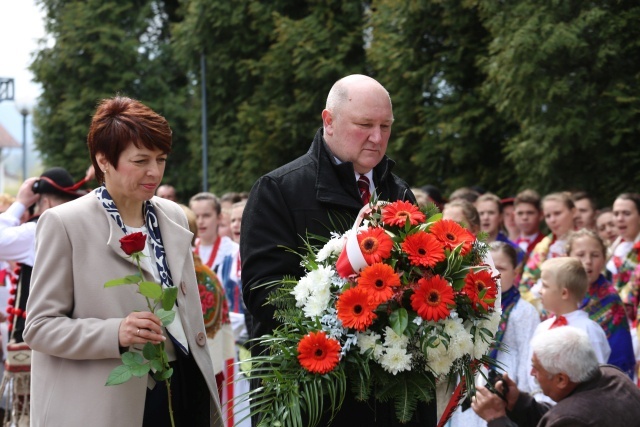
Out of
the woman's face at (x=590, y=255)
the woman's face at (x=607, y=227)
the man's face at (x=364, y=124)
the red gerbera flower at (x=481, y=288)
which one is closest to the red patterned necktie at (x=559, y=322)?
the woman's face at (x=590, y=255)

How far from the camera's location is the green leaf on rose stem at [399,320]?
11.2 feet

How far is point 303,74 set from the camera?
2000 centimetres

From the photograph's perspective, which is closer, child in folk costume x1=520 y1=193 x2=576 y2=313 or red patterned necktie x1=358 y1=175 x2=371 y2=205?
red patterned necktie x1=358 y1=175 x2=371 y2=205

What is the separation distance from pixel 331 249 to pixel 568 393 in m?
2.36

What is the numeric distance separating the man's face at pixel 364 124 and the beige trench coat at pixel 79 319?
3.26ft

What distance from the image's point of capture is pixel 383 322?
352 cm

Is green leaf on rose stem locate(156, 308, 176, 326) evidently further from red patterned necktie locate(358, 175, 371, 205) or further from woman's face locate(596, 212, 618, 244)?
woman's face locate(596, 212, 618, 244)

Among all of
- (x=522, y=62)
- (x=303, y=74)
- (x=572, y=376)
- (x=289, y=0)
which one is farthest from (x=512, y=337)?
(x=289, y=0)

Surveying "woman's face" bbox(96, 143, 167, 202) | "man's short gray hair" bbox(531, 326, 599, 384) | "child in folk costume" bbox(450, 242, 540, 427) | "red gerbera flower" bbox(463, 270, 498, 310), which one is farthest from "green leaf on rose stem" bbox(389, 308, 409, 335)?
"child in folk costume" bbox(450, 242, 540, 427)

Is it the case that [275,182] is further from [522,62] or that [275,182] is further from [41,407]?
[522,62]

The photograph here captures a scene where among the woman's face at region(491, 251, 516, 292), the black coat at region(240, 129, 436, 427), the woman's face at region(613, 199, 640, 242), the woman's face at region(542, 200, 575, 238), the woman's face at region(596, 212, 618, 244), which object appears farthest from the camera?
the woman's face at region(596, 212, 618, 244)

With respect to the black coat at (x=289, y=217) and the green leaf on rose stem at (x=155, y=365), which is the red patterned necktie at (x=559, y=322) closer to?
the black coat at (x=289, y=217)

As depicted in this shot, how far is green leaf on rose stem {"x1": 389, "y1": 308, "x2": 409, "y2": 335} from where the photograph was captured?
11.2 ft

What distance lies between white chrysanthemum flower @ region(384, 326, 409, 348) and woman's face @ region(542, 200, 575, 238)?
5.86 metres
